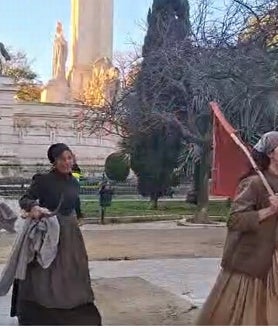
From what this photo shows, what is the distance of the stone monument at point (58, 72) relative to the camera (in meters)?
45.2

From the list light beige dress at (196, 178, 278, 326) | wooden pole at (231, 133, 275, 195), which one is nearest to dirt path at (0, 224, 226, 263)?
light beige dress at (196, 178, 278, 326)

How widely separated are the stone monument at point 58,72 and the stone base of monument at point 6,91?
695 centimetres

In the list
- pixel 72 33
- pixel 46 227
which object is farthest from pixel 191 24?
pixel 72 33

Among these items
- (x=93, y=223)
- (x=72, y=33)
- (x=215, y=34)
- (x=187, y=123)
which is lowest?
(x=93, y=223)

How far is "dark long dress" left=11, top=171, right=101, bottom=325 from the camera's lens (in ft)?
17.4

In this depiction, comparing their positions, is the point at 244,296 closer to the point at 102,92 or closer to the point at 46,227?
the point at 46,227

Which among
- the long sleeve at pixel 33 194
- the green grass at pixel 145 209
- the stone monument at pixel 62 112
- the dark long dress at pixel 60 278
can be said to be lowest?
the green grass at pixel 145 209

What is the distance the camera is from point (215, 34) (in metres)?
18.1

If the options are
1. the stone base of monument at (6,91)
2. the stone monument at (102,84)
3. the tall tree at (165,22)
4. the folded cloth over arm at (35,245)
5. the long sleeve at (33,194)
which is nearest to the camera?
the folded cloth over arm at (35,245)

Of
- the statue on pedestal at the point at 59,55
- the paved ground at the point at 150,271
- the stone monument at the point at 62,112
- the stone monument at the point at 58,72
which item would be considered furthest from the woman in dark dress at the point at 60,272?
the statue on pedestal at the point at 59,55

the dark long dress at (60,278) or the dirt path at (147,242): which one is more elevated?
the dark long dress at (60,278)

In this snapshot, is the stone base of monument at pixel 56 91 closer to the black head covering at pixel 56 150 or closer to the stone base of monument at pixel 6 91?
the stone base of monument at pixel 6 91

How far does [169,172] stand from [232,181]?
23012mm

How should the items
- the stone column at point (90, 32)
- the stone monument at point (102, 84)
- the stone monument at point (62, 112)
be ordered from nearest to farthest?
the stone monument at point (102, 84)
the stone monument at point (62, 112)
the stone column at point (90, 32)
